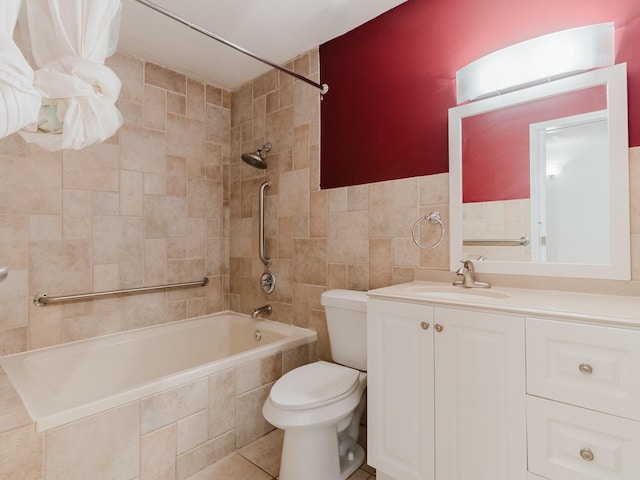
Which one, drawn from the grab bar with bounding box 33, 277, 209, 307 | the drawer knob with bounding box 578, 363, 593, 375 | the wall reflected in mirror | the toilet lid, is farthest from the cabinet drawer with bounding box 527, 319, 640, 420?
the grab bar with bounding box 33, 277, 209, 307

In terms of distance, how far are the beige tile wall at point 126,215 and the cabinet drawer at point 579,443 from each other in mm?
2308

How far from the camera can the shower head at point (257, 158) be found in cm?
235

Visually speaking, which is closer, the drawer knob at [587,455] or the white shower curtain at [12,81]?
the white shower curtain at [12,81]

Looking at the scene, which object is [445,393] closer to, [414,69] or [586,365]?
[586,365]

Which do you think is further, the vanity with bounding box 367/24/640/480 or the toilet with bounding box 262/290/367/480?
the toilet with bounding box 262/290/367/480

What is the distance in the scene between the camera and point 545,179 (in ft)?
4.56

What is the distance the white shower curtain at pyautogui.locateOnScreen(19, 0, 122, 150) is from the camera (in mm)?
934

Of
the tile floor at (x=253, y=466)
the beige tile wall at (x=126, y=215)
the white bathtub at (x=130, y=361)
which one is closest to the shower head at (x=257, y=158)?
A: the beige tile wall at (x=126, y=215)

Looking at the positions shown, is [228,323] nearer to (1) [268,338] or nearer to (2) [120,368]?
(1) [268,338]

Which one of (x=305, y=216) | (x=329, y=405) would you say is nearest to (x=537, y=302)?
(x=329, y=405)

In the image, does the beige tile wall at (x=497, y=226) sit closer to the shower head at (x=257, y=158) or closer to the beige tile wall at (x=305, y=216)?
the beige tile wall at (x=305, y=216)

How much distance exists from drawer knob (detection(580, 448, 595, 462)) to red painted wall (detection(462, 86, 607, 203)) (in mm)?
935

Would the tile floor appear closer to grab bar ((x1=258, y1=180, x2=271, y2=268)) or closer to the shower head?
grab bar ((x1=258, y1=180, x2=271, y2=268))

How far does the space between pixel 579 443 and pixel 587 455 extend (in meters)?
0.03
